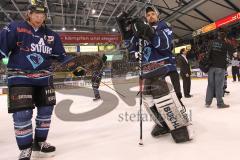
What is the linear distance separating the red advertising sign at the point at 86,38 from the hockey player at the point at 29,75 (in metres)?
12.2

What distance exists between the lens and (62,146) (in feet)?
8.70

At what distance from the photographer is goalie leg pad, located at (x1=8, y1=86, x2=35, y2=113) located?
2100mm

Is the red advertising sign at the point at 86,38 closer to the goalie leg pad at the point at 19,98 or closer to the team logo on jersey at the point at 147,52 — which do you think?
the team logo on jersey at the point at 147,52

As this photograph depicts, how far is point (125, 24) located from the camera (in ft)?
8.64

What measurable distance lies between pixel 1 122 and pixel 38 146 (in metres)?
2.01

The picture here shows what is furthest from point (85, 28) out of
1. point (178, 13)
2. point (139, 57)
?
point (139, 57)

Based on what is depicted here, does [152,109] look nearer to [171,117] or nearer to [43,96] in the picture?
[171,117]

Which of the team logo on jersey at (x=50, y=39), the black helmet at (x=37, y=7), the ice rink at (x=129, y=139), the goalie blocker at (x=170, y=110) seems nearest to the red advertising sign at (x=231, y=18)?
the ice rink at (x=129, y=139)

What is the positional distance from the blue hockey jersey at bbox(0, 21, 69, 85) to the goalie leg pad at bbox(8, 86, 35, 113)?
0.06 metres

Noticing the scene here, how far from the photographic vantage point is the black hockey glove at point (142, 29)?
2.45 metres

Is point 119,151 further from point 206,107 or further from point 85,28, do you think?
point 85,28

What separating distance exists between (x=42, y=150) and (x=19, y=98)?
0.55 m

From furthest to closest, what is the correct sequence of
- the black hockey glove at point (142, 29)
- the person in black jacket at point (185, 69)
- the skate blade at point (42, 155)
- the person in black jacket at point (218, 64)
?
the person in black jacket at point (185, 69), the person in black jacket at point (218, 64), the black hockey glove at point (142, 29), the skate blade at point (42, 155)

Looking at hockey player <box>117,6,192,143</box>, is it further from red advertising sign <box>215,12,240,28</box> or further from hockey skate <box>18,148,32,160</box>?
red advertising sign <box>215,12,240,28</box>
